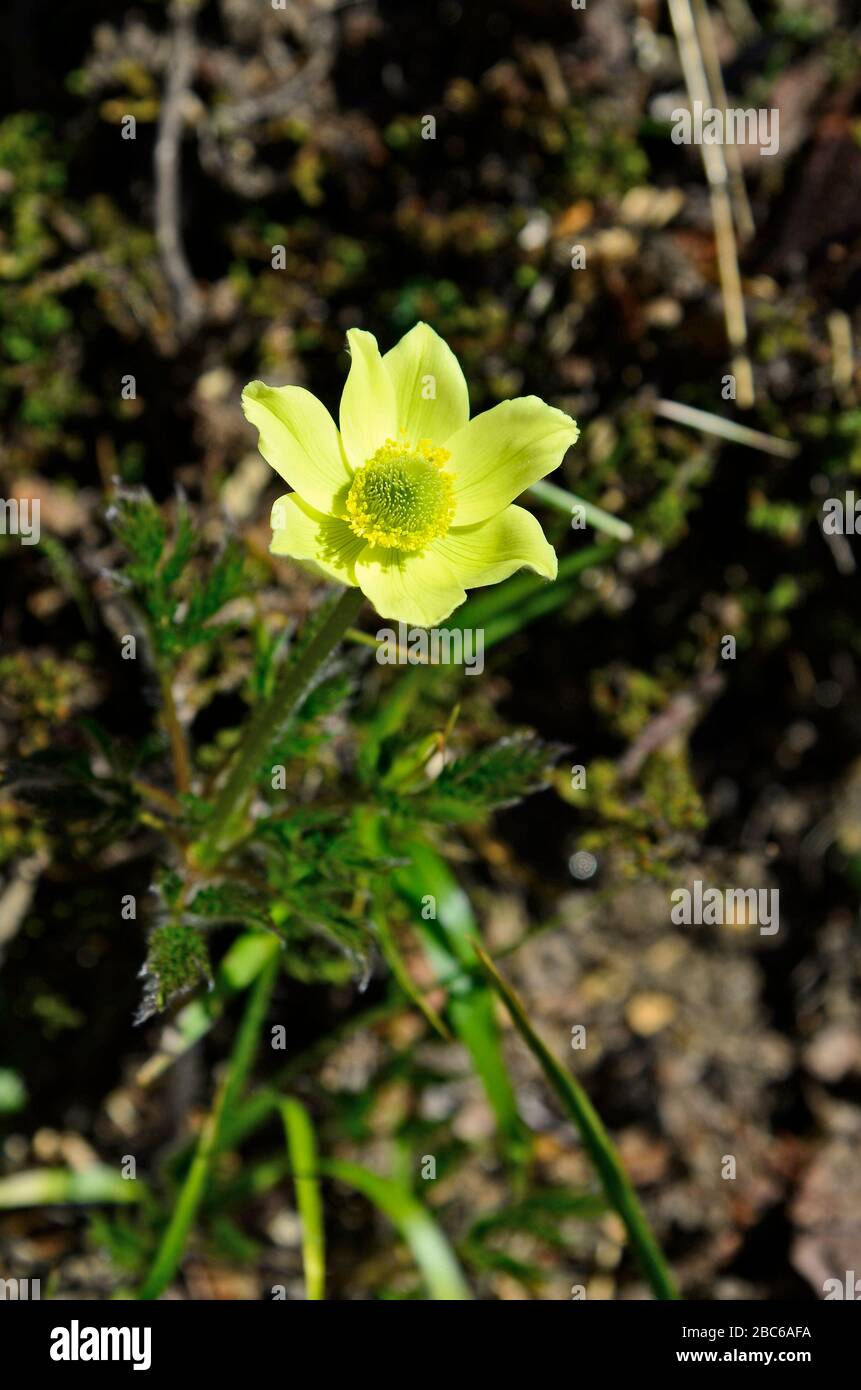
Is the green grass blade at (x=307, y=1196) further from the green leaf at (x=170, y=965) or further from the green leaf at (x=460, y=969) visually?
the green leaf at (x=170, y=965)

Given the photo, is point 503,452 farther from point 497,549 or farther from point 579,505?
point 579,505

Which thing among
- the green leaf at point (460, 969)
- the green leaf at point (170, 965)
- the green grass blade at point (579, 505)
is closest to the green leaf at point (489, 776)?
the green leaf at point (460, 969)

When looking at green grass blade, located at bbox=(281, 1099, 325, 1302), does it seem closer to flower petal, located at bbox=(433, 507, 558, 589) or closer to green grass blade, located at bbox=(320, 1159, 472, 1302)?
green grass blade, located at bbox=(320, 1159, 472, 1302)

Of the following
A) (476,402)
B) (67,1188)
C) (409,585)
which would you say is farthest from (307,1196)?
(476,402)

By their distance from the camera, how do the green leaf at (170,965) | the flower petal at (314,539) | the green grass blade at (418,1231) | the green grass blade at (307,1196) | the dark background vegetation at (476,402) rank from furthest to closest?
the dark background vegetation at (476,402) < the green grass blade at (418,1231) < the green grass blade at (307,1196) < the green leaf at (170,965) < the flower petal at (314,539)

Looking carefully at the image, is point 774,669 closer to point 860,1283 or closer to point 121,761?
point 860,1283
